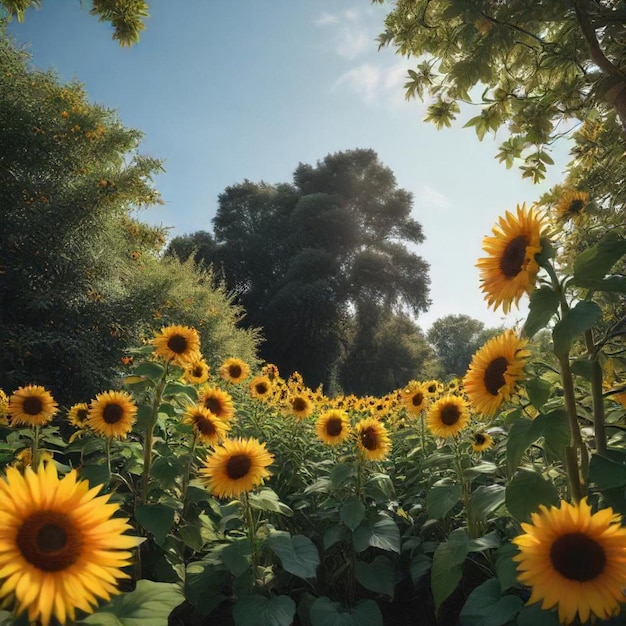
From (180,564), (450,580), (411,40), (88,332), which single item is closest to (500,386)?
(450,580)

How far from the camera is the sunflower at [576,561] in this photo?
887 mm

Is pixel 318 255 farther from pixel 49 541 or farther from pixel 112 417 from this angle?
pixel 49 541

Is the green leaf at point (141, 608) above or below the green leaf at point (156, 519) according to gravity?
below

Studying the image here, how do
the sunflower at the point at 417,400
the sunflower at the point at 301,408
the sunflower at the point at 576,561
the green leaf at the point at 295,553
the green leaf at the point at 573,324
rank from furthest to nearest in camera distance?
the sunflower at the point at 301,408
the sunflower at the point at 417,400
the green leaf at the point at 295,553
the green leaf at the point at 573,324
the sunflower at the point at 576,561

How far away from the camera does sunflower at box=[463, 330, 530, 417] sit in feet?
4.10

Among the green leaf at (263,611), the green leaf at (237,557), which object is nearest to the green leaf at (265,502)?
the green leaf at (237,557)

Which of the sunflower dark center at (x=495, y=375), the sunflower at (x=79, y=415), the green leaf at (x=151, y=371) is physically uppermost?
the sunflower at (x=79, y=415)

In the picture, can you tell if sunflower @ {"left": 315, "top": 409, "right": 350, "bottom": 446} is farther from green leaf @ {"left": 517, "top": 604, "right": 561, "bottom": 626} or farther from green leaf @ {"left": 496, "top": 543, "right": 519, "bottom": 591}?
green leaf @ {"left": 517, "top": 604, "right": 561, "bottom": 626}

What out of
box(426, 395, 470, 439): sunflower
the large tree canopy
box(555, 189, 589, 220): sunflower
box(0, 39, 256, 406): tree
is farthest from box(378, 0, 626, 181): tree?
the large tree canopy

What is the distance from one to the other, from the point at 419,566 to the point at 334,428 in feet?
2.97

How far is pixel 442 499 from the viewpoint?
181cm

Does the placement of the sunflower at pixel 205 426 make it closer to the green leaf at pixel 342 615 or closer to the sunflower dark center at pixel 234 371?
the green leaf at pixel 342 615

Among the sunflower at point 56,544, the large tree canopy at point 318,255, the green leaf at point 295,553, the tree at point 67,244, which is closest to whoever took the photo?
the sunflower at point 56,544

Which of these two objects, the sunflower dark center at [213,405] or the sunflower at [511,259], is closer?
the sunflower at [511,259]
